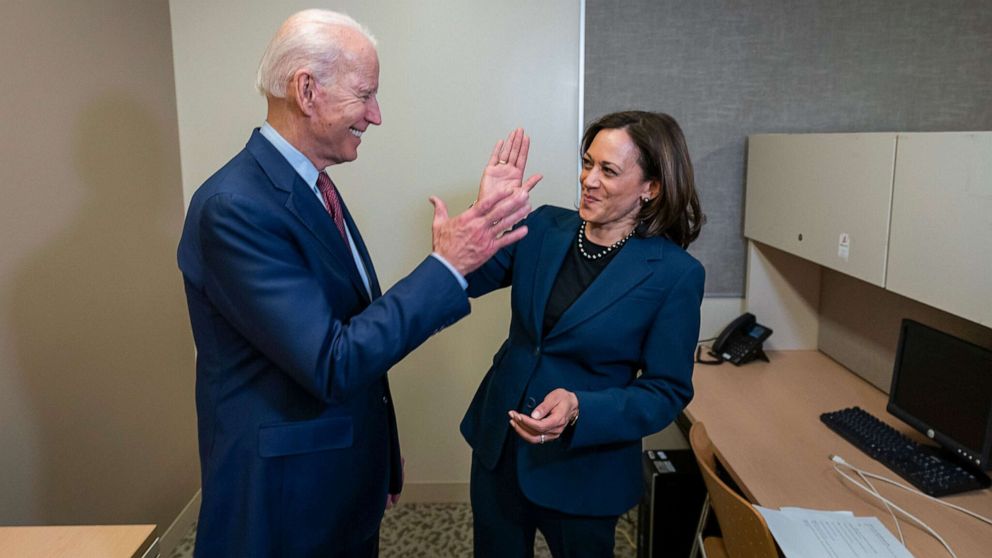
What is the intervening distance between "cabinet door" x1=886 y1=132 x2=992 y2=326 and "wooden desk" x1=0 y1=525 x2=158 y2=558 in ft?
5.78

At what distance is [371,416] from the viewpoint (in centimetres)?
141

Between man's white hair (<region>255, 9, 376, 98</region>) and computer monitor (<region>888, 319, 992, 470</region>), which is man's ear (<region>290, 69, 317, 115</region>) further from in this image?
computer monitor (<region>888, 319, 992, 470</region>)

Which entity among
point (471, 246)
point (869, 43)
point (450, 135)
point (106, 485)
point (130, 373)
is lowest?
point (106, 485)

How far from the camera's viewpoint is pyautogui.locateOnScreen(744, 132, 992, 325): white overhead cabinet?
1.56 m

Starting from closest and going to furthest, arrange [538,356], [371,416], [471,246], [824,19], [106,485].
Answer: [471,246]
[371,416]
[538,356]
[106,485]
[824,19]

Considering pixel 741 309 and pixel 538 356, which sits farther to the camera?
pixel 741 309

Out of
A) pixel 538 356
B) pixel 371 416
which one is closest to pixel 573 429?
pixel 538 356

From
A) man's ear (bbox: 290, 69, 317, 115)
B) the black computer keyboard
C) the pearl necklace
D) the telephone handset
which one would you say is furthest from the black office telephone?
man's ear (bbox: 290, 69, 317, 115)

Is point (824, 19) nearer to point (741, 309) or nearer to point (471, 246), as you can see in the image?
point (741, 309)

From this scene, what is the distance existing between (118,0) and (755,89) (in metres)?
2.25

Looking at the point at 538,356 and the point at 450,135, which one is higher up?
the point at 450,135

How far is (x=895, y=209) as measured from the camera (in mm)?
1819

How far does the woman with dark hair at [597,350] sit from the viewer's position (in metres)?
1.54

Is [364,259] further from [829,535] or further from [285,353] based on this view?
[829,535]
